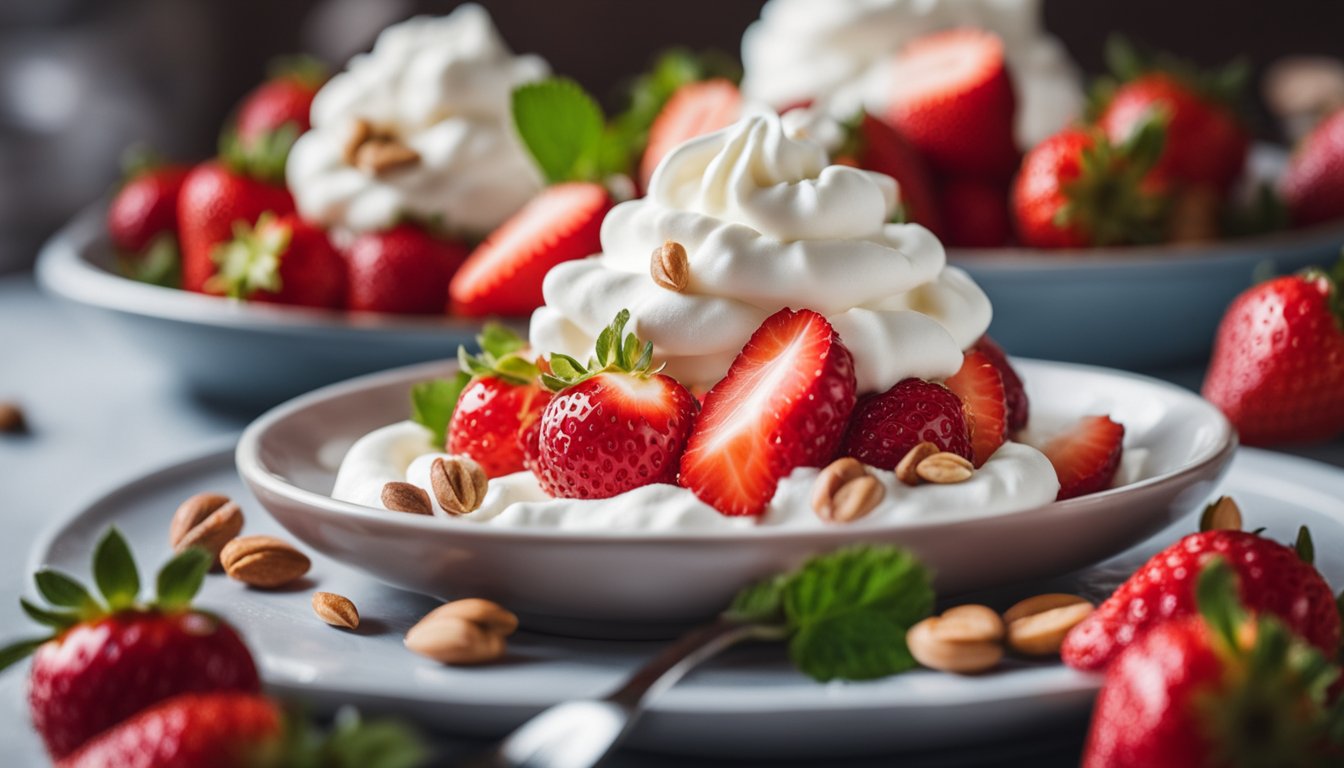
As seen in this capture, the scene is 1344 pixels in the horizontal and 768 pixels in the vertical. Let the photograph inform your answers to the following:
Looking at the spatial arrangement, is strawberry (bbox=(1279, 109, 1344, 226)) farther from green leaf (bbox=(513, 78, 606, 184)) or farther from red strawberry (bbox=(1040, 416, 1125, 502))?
red strawberry (bbox=(1040, 416, 1125, 502))

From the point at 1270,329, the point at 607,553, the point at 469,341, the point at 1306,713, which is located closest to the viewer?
the point at 1306,713

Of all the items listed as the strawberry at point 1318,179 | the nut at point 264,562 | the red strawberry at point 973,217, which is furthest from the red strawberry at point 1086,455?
the strawberry at point 1318,179

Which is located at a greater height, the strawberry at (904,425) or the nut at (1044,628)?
the strawberry at (904,425)

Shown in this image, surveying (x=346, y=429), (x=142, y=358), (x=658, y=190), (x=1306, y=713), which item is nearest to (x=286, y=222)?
(x=142, y=358)

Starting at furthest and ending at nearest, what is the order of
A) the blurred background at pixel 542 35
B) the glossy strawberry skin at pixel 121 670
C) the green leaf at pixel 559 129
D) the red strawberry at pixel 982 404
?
the blurred background at pixel 542 35 < the green leaf at pixel 559 129 < the red strawberry at pixel 982 404 < the glossy strawberry skin at pixel 121 670

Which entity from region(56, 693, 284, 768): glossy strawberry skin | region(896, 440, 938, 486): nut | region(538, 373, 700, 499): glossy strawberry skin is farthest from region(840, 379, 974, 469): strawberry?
region(56, 693, 284, 768): glossy strawberry skin

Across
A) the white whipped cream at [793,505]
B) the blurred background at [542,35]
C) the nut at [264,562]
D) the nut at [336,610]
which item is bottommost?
the blurred background at [542,35]

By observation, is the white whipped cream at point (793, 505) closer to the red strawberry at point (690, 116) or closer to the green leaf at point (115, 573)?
the green leaf at point (115, 573)

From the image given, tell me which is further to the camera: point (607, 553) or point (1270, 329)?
point (1270, 329)

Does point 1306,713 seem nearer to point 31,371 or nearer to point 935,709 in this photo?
point 935,709
